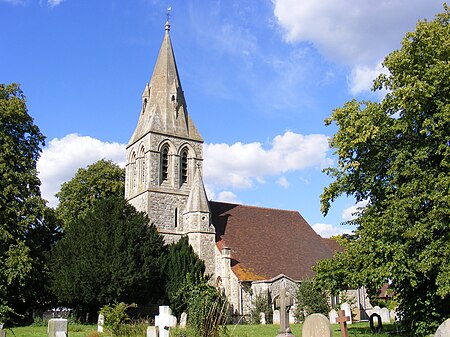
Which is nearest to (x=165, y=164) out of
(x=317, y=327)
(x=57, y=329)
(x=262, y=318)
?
(x=262, y=318)

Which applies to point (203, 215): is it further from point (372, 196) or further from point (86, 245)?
point (372, 196)

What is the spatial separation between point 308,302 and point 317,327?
23.0 m

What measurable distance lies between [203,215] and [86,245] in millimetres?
8145

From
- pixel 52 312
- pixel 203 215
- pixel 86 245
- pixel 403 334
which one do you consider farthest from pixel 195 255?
pixel 403 334

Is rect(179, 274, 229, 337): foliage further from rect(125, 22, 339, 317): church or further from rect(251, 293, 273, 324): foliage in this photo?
rect(125, 22, 339, 317): church

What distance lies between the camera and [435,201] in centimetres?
1365

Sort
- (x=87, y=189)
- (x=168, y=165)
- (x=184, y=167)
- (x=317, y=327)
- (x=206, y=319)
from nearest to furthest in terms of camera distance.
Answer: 1. (x=317, y=327)
2. (x=206, y=319)
3. (x=168, y=165)
4. (x=184, y=167)
5. (x=87, y=189)

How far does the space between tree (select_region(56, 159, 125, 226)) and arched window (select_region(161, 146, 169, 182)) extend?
22.0 feet

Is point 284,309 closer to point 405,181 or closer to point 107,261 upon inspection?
point 405,181

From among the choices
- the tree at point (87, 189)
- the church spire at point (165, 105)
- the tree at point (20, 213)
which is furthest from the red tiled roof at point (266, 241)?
the tree at point (20, 213)

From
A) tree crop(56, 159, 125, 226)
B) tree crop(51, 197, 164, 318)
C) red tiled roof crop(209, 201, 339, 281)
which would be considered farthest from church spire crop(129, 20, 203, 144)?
tree crop(51, 197, 164, 318)

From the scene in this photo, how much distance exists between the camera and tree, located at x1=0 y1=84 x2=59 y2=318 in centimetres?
2578

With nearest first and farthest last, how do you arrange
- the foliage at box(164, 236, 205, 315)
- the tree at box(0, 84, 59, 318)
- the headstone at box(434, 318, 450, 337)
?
the headstone at box(434, 318, 450, 337) < the tree at box(0, 84, 59, 318) < the foliage at box(164, 236, 205, 315)

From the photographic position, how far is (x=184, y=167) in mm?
36312
